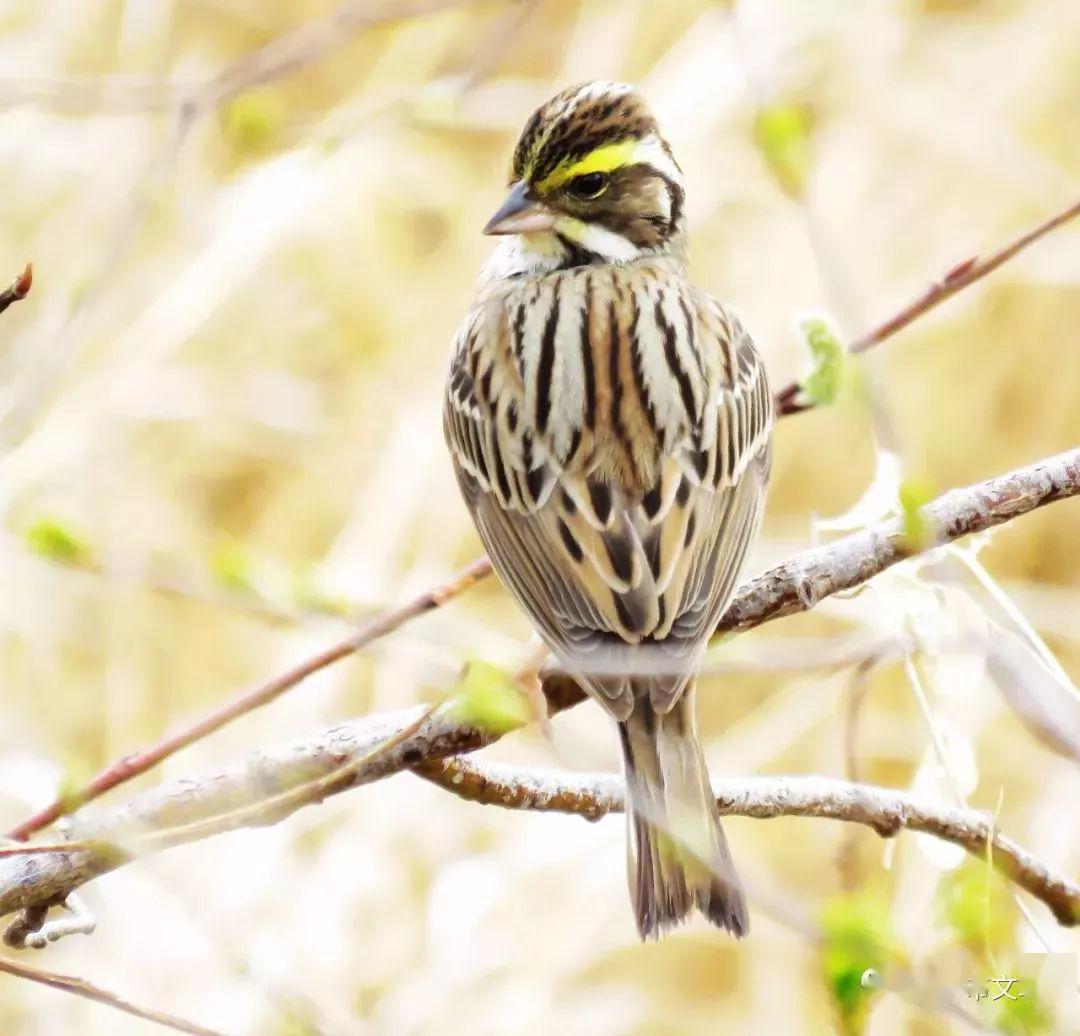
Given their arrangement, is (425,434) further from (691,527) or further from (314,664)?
(314,664)

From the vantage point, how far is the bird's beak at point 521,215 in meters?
2.53

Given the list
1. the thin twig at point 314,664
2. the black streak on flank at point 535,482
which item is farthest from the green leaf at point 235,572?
the black streak on flank at point 535,482

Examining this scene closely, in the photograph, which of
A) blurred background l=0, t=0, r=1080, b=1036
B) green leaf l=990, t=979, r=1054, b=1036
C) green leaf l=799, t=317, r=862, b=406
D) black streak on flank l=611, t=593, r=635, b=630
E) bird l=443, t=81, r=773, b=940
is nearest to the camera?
green leaf l=990, t=979, r=1054, b=1036

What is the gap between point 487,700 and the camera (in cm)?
142

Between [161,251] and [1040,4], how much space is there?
9.11 ft

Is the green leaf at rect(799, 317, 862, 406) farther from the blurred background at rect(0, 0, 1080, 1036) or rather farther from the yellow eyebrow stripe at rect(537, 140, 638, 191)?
the blurred background at rect(0, 0, 1080, 1036)

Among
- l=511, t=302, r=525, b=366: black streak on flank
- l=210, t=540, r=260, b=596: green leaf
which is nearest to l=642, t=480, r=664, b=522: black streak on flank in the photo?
l=511, t=302, r=525, b=366: black streak on flank

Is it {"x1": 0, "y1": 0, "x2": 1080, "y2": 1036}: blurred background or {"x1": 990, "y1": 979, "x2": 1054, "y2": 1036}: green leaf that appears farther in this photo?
{"x1": 0, "y1": 0, "x2": 1080, "y2": 1036}: blurred background

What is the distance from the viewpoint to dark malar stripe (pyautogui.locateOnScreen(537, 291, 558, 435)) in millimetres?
2414

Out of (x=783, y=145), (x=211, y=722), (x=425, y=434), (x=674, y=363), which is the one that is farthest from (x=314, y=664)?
(x=425, y=434)

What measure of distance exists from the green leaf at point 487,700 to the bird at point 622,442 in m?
0.38

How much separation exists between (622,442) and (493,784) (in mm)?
713

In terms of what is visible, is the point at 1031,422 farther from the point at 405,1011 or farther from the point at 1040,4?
the point at 405,1011

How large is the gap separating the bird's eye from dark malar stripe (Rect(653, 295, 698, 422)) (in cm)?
18
